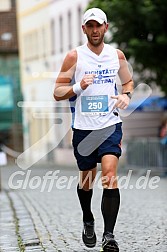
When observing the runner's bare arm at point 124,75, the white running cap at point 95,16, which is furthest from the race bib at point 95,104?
the white running cap at point 95,16

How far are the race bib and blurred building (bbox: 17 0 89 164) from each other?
34.6m

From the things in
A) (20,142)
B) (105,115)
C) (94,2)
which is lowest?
(20,142)

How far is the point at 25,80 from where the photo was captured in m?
51.7

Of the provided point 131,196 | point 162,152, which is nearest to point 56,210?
point 131,196

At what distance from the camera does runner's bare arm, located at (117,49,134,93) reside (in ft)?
24.4

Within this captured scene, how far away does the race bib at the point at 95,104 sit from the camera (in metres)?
7.21

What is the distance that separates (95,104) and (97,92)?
110 millimetres

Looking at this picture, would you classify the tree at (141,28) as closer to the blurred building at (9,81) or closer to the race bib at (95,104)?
the race bib at (95,104)

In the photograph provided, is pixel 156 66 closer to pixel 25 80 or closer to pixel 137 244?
pixel 137 244

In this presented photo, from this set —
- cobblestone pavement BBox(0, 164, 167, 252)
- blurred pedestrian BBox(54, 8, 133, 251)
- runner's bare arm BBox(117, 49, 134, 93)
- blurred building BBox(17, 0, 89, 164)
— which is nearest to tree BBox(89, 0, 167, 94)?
cobblestone pavement BBox(0, 164, 167, 252)

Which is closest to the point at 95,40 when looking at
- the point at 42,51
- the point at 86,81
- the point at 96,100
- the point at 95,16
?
the point at 95,16

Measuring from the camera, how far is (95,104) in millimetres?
7199

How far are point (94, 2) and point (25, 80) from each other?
85.1 ft

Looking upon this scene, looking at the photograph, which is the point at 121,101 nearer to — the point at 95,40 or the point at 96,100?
the point at 96,100
